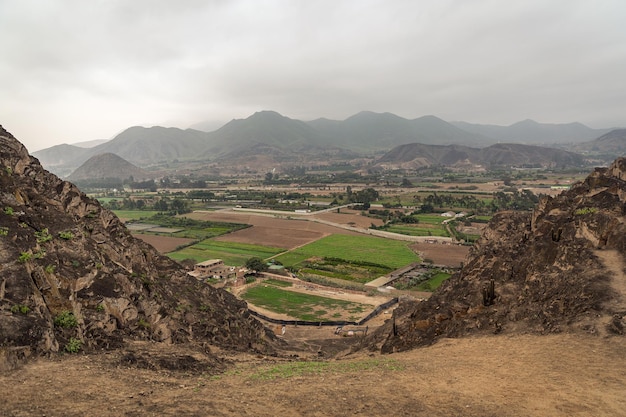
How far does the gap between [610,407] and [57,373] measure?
65.2 feet

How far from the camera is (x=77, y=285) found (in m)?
21.1

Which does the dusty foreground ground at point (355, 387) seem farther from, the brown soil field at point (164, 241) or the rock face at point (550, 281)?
the brown soil field at point (164, 241)

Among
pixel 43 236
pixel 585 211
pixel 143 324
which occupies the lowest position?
pixel 143 324

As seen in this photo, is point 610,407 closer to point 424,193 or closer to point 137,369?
point 137,369

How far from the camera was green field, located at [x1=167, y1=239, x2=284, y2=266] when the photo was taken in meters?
82.6

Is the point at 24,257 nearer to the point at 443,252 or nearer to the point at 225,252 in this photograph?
the point at 225,252

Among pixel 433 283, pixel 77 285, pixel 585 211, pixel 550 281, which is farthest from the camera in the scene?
pixel 433 283

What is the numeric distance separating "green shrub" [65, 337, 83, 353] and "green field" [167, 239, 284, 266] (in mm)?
61093

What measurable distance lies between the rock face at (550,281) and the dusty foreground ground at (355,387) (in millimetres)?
2678

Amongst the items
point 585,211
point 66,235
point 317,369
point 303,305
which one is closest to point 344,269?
point 303,305

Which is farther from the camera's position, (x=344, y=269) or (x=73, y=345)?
(x=344, y=269)

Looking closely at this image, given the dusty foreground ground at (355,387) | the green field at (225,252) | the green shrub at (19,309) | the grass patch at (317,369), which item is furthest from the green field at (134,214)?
the dusty foreground ground at (355,387)

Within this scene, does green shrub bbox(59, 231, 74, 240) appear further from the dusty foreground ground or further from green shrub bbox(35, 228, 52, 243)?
the dusty foreground ground

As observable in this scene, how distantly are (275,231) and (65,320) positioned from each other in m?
90.5
